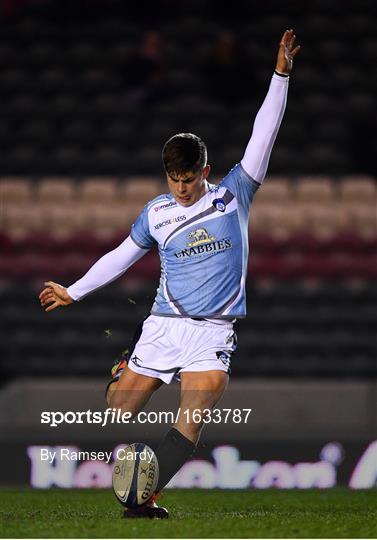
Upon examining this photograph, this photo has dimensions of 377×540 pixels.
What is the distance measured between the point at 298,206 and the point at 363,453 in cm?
361

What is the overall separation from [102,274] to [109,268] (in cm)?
4

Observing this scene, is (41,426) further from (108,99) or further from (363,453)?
(108,99)

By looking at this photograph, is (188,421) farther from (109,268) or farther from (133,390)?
(109,268)

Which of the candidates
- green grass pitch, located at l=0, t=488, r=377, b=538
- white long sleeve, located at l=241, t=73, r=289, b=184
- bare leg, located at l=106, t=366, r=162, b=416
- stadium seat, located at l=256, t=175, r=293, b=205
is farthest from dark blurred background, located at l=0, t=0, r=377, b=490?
white long sleeve, located at l=241, t=73, r=289, b=184

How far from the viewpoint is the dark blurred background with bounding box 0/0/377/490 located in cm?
962

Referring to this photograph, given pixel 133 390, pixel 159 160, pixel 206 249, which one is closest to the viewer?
pixel 206 249

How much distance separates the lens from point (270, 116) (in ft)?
15.5

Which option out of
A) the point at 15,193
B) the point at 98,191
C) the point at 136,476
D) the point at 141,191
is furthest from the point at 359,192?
the point at 136,476

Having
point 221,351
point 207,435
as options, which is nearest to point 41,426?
point 207,435

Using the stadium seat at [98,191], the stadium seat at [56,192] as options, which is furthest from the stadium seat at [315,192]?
the stadium seat at [56,192]

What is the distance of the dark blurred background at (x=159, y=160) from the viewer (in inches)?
379

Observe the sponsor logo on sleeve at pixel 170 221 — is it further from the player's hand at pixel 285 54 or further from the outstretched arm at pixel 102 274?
the player's hand at pixel 285 54

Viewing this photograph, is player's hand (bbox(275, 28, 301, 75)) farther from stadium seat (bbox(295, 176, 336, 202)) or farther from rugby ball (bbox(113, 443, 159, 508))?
stadium seat (bbox(295, 176, 336, 202))

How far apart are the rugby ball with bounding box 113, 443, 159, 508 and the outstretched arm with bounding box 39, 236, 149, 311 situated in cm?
70
